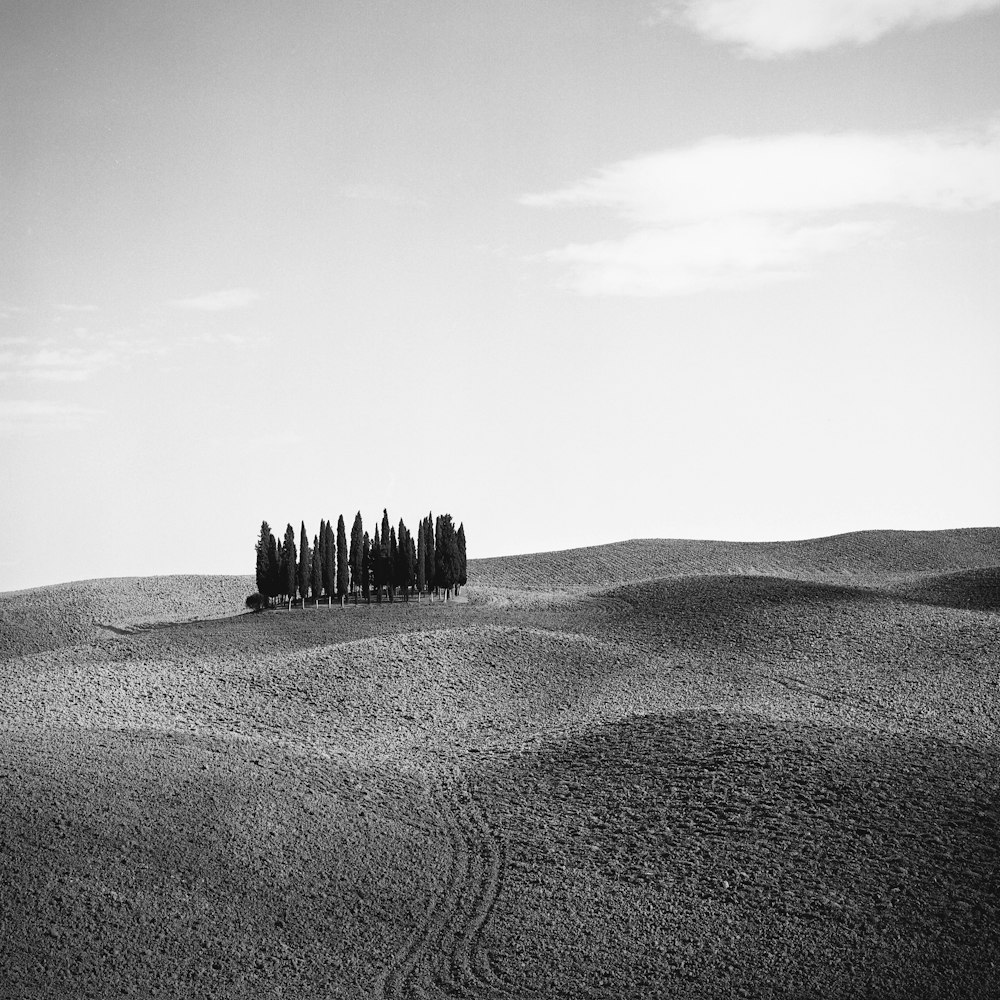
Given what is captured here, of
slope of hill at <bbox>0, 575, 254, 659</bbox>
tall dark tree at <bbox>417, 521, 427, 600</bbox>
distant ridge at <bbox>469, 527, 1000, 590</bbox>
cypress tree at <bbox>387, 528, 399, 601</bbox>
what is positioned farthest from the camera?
distant ridge at <bbox>469, 527, 1000, 590</bbox>

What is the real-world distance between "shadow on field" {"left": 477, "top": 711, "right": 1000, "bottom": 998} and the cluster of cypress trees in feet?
69.7

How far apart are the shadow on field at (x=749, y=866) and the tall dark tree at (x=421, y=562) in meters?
21.1

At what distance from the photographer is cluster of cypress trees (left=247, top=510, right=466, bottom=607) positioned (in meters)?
44.7

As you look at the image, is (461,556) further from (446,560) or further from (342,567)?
(342,567)

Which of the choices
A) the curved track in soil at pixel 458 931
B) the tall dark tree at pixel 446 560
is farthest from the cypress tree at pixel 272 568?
the curved track in soil at pixel 458 931

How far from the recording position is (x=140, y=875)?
17.6 m

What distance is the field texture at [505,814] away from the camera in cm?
1585

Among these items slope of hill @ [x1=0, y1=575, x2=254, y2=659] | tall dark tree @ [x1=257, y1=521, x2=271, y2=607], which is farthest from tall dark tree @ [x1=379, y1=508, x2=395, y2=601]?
slope of hill @ [x1=0, y1=575, x2=254, y2=659]

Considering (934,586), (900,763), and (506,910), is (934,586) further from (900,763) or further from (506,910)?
(506,910)

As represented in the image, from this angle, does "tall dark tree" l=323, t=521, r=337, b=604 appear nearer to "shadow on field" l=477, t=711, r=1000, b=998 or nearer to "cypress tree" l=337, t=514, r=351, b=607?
"cypress tree" l=337, t=514, r=351, b=607

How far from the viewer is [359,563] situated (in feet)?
151

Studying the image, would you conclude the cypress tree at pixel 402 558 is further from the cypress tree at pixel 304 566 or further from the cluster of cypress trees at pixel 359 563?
the cypress tree at pixel 304 566

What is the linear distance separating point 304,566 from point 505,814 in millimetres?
25127

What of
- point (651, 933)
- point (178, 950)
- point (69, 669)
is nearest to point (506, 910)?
point (651, 933)
